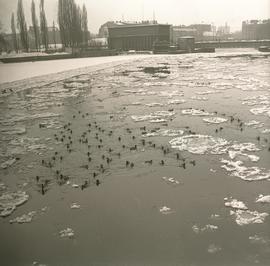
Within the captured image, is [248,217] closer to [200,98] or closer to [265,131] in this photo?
[265,131]

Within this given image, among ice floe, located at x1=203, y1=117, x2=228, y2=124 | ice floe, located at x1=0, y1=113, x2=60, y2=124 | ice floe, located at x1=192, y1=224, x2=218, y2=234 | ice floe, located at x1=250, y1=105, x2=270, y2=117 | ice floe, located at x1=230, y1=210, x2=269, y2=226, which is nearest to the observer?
ice floe, located at x1=192, y1=224, x2=218, y2=234

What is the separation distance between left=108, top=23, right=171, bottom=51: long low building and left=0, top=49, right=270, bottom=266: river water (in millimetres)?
58581

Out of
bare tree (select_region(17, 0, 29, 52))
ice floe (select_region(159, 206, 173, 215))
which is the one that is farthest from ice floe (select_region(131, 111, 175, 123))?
bare tree (select_region(17, 0, 29, 52))

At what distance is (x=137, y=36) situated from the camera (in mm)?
70500

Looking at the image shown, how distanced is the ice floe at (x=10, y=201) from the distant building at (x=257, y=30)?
323 ft

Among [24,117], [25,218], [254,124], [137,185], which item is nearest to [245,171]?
[137,185]

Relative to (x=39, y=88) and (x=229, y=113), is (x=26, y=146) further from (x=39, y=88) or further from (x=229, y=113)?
(x=39, y=88)

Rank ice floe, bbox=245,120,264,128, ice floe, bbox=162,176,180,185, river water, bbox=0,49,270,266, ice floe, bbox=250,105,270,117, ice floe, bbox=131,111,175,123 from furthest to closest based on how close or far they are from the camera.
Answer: ice floe, bbox=250,105,270,117 → ice floe, bbox=131,111,175,123 → ice floe, bbox=245,120,264,128 → ice floe, bbox=162,176,180,185 → river water, bbox=0,49,270,266

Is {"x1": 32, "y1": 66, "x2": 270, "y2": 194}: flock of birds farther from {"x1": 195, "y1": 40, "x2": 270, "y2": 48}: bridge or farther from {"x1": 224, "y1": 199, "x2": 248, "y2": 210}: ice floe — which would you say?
{"x1": 195, "y1": 40, "x2": 270, "y2": 48}: bridge

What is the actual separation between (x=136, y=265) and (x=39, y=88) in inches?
701

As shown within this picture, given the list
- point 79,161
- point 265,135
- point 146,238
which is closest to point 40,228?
point 146,238

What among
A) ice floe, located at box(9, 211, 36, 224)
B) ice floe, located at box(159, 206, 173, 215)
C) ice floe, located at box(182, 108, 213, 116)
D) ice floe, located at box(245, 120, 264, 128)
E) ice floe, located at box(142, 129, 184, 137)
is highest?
ice floe, located at box(182, 108, 213, 116)

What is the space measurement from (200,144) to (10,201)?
467 cm

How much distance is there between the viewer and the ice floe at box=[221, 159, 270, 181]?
22.0 feet
